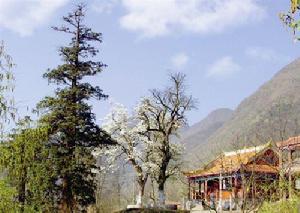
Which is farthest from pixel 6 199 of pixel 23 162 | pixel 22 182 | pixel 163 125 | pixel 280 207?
pixel 163 125

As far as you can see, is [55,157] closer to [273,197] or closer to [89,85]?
[89,85]

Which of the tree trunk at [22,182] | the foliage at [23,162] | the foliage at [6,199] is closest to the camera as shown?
the foliage at [6,199]

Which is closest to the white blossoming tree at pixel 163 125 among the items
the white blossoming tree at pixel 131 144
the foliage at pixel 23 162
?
the white blossoming tree at pixel 131 144

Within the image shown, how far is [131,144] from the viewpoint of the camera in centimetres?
4653

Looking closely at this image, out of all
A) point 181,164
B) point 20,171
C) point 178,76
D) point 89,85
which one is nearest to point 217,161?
point 181,164

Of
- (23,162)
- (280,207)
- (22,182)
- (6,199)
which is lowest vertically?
(280,207)

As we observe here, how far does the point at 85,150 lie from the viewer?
28.3 metres

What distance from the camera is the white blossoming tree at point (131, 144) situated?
4500 centimetres

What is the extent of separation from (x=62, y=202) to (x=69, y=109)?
4.92 meters

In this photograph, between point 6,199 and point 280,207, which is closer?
point 6,199

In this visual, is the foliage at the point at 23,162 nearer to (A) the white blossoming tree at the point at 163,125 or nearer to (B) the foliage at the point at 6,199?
(B) the foliage at the point at 6,199

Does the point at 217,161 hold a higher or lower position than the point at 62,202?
higher

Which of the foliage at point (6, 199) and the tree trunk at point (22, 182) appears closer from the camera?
the foliage at point (6, 199)

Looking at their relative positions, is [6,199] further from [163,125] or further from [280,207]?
[163,125]
